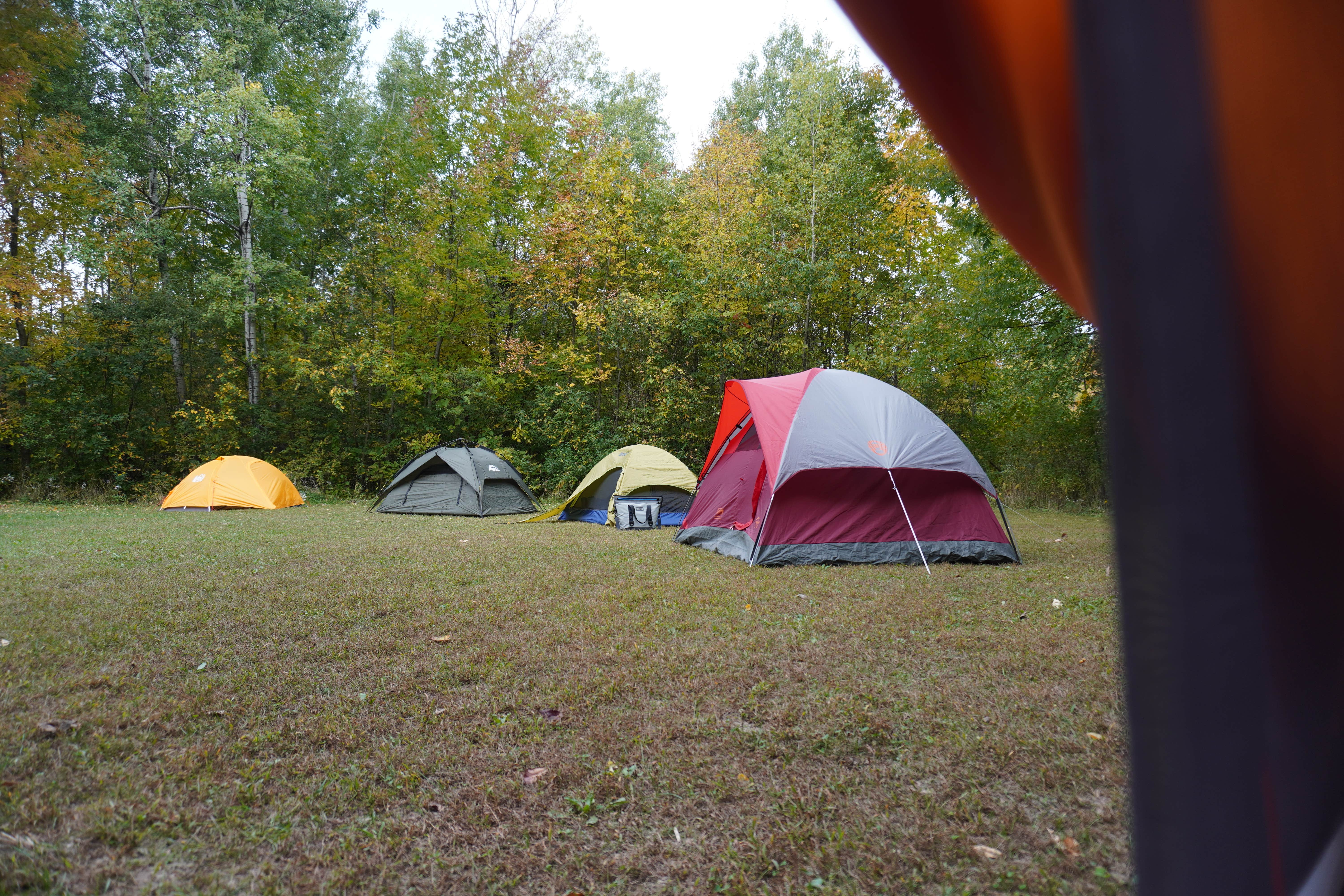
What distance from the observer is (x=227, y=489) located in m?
11.4

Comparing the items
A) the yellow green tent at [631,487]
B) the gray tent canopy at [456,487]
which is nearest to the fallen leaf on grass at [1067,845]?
the yellow green tent at [631,487]

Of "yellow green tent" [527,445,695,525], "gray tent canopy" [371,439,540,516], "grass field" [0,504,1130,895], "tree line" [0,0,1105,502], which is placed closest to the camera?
"grass field" [0,504,1130,895]

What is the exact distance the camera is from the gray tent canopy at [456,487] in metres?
11.1

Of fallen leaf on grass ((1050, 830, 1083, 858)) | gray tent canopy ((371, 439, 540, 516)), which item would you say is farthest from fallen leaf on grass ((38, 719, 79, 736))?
gray tent canopy ((371, 439, 540, 516))

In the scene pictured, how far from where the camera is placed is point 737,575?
5.35 m

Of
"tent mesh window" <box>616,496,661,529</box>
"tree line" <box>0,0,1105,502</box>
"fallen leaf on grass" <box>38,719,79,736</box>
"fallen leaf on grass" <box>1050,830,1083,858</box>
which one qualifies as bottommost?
"fallen leaf on grass" <box>1050,830,1083,858</box>

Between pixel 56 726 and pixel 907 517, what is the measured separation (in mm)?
5665

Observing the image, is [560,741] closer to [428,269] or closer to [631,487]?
[631,487]

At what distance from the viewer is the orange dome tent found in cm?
1125

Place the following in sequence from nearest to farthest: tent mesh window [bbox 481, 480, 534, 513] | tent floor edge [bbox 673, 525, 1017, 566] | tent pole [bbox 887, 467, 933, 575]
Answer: tent pole [bbox 887, 467, 933, 575], tent floor edge [bbox 673, 525, 1017, 566], tent mesh window [bbox 481, 480, 534, 513]

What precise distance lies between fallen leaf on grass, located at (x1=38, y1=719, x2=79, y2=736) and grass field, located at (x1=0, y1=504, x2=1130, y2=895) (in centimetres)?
3

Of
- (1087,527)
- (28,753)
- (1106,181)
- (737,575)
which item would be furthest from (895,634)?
(1087,527)

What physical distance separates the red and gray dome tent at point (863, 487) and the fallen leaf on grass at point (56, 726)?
451 centimetres

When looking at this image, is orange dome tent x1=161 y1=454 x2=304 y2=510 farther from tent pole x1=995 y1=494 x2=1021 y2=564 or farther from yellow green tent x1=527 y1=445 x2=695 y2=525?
tent pole x1=995 y1=494 x2=1021 y2=564
